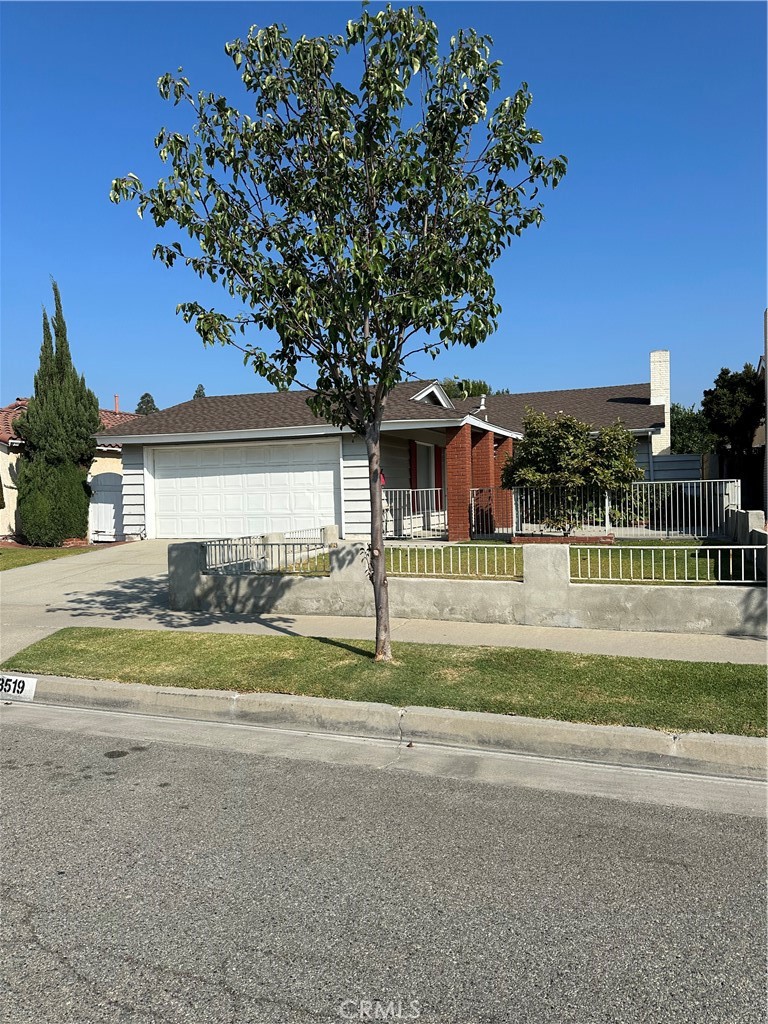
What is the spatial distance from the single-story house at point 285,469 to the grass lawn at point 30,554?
2032 millimetres

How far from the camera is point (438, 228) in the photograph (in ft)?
23.9

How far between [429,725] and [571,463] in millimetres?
11660

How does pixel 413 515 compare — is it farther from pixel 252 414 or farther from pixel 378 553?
pixel 378 553

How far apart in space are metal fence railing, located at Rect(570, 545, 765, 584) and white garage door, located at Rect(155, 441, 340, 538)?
321 inches

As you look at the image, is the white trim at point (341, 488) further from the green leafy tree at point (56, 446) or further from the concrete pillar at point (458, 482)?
the green leafy tree at point (56, 446)

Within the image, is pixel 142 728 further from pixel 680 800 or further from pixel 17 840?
pixel 680 800

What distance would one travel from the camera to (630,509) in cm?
1725

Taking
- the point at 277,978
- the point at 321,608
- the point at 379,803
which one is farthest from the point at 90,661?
the point at 277,978

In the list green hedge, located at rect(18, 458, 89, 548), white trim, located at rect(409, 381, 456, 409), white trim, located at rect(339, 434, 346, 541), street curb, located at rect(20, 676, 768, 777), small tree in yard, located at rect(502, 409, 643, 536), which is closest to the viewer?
street curb, located at rect(20, 676, 768, 777)

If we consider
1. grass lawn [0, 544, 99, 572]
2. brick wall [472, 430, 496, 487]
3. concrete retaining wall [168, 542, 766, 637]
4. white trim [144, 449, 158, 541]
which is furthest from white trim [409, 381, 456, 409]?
concrete retaining wall [168, 542, 766, 637]

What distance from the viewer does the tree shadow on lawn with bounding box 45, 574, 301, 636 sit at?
1009 cm

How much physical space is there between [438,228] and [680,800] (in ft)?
17.3

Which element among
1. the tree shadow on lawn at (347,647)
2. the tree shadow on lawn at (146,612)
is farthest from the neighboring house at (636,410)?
the tree shadow on lawn at (347,647)

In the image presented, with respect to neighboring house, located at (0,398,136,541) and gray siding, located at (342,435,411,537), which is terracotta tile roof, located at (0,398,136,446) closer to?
neighboring house, located at (0,398,136,541)
